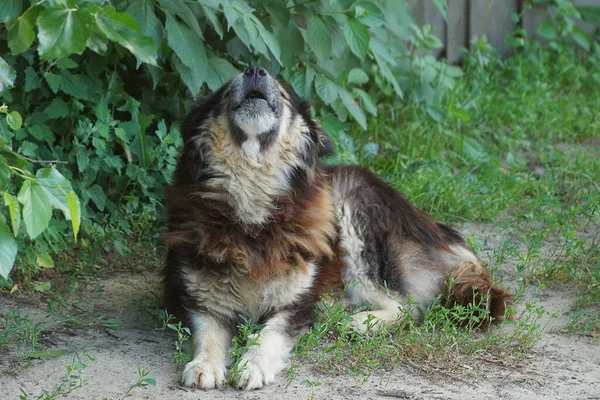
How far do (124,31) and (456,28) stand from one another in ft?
19.2

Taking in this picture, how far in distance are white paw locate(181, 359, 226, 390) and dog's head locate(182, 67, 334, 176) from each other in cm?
102

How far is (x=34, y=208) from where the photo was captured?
8.75ft

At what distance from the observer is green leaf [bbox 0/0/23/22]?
13.9 ft

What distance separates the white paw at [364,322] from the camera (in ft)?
13.5

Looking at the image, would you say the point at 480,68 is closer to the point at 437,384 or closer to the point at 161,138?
the point at 161,138

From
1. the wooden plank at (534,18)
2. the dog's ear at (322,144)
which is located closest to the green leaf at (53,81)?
the dog's ear at (322,144)

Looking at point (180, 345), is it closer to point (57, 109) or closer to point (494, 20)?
point (57, 109)

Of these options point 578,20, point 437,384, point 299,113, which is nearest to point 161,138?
point 299,113

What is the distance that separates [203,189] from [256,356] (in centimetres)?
84

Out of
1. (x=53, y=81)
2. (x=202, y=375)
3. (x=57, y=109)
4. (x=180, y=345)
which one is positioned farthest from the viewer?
(x=57, y=109)

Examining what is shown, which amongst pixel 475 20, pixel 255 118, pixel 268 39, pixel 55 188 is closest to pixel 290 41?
pixel 268 39

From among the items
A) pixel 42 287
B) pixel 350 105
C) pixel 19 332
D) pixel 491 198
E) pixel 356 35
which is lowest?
pixel 42 287

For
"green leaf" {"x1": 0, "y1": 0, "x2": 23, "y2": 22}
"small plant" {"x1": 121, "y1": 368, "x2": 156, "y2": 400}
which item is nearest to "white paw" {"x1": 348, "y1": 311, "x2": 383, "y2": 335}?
"small plant" {"x1": 121, "y1": 368, "x2": 156, "y2": 400}

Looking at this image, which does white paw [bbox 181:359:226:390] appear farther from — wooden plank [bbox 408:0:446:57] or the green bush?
wooden plank [bbox 408:0:446:57]
